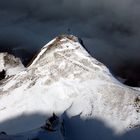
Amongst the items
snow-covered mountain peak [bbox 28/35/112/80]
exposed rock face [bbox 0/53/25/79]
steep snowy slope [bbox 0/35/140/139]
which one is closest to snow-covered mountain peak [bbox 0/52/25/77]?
exposed rock face [bbox 0/53/25/79]

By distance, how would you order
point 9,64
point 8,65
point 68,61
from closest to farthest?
1. point 68,61
2. point 8,65
3. point 9,64

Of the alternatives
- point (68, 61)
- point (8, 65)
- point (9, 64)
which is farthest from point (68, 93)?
point (9, 64)

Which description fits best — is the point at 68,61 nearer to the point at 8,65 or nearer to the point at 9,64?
the point at 8,65

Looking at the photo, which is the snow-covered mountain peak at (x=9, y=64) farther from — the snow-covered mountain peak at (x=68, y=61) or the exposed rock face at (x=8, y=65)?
the snow-covered mountain peak at (x=68, y=61)

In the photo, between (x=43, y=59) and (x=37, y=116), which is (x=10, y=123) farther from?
(x=43, y=59)

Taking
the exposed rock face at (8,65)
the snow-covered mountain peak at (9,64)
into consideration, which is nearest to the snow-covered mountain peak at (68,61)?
the exposed rock face at (8,65)

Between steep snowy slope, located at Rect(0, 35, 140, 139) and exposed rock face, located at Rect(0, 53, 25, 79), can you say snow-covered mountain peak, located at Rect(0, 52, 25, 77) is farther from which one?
steep snowy slope, located at Rect(0, 35, 140, 139)
